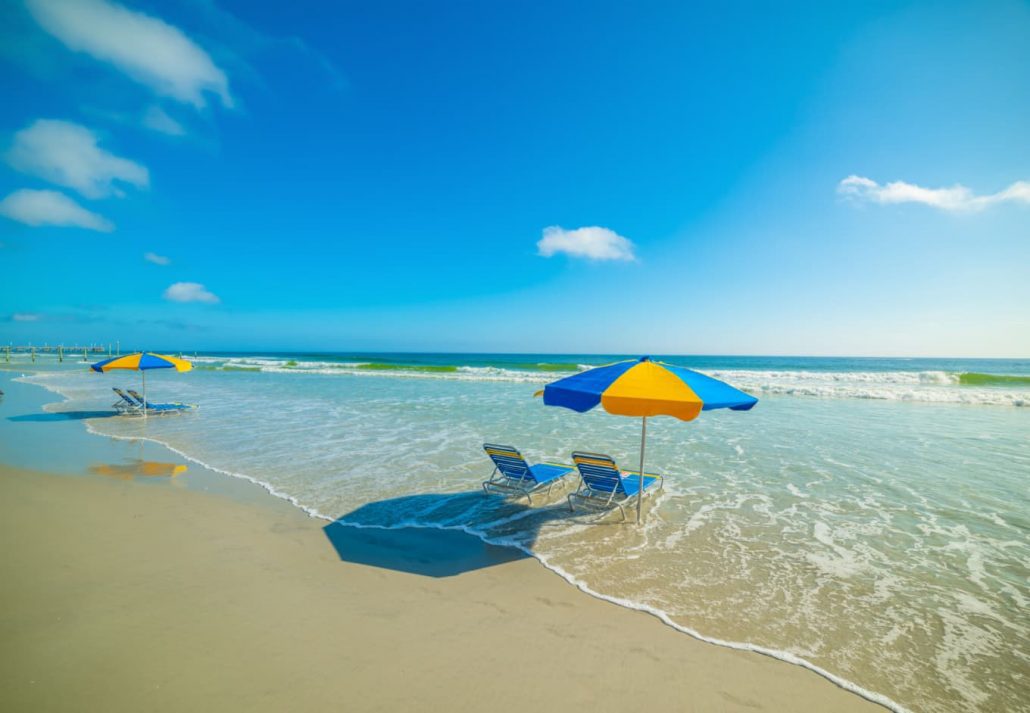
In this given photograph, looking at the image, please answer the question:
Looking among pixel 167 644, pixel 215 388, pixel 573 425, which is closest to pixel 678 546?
pixel 167 644

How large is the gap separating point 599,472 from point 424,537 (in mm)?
2557

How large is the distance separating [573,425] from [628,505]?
7474 millimetres

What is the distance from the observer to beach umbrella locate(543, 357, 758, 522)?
499 centimetres

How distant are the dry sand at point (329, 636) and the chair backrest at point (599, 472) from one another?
1715 millimetres

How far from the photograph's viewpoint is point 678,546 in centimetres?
582

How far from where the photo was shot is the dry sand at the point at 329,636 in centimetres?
316

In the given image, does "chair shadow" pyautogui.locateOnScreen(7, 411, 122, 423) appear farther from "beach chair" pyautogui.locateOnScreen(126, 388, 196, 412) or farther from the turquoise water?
the turquoise water

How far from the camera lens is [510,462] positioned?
23.2 ft

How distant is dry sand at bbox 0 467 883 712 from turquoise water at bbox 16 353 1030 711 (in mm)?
613

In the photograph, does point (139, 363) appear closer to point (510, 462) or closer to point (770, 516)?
point (510, 462)

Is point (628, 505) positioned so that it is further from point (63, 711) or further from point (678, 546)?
point (63, 711)

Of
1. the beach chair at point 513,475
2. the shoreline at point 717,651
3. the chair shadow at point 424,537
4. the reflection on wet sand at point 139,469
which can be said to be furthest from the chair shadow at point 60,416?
the shoreline at point 717,651

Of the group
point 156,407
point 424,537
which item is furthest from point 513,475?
point 156,407

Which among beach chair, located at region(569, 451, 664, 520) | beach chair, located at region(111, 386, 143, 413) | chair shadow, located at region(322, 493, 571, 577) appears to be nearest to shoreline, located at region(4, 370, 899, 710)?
→ chair shadow, located at region(322, 493, 571, 577)
